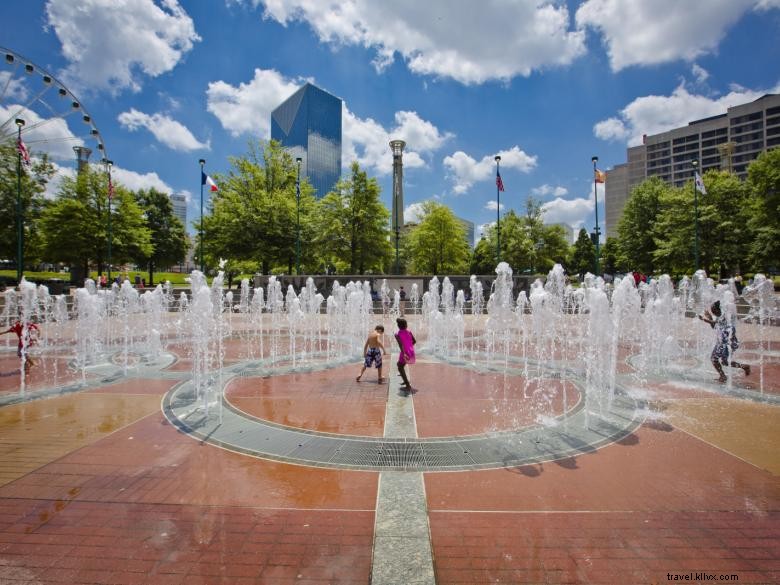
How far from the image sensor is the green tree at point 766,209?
29.1 m

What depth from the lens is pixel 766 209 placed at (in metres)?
30.1

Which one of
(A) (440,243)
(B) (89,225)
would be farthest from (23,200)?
(A) (440,243)

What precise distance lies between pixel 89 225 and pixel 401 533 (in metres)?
39.4

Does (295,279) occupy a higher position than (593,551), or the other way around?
(295,279)

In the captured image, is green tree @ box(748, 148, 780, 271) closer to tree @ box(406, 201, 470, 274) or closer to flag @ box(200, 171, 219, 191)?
tree @ box(406, 201, 470, 274)

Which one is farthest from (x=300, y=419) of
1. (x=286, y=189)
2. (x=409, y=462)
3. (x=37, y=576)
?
(x=286, y=189)

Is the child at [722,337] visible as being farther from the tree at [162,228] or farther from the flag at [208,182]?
the tree at [162,228]

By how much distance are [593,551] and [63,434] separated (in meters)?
6.81

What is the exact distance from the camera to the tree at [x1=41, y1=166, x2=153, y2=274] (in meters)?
32.7

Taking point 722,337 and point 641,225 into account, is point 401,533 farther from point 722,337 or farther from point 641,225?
point 641,225

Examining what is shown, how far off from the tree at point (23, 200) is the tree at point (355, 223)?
23.1m

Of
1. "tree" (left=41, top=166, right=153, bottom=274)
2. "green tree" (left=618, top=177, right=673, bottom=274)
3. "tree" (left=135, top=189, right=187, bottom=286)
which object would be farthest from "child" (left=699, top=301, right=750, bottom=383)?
"tree" (left=135, top=189, right=187, bottom=286)

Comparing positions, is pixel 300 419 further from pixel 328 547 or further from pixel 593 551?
pixel 593 551

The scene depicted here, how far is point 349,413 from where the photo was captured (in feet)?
22.6
